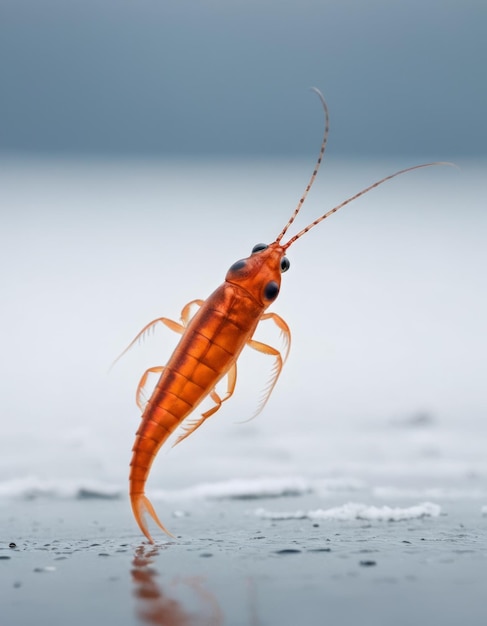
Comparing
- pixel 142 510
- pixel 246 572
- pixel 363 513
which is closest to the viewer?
Answer: pixel 246 572

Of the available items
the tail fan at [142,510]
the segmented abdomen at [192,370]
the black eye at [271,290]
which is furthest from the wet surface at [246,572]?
the black eye at [271,290]

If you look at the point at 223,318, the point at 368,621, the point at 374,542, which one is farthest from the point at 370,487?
the point at 368,621

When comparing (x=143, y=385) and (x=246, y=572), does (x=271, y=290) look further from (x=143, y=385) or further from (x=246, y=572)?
(x=246, y=572)

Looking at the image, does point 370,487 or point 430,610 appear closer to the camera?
point 430,610

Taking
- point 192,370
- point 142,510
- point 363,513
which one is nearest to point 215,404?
point 192,370

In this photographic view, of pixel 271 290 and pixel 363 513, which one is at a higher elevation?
pixel 271 290

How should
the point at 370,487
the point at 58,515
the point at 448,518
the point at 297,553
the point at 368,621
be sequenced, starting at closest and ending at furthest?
1. the point at 368,621
2. the point at 297,553
3. the point at 448,518
4. the point at 58,515
5. the point at 370,487

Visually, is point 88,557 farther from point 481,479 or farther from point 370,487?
point 481,479

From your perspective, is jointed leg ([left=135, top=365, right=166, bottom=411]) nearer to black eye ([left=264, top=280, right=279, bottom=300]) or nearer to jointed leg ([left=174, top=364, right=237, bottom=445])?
jointed leg ([left=174, top=364, right=237, bottom=445])
